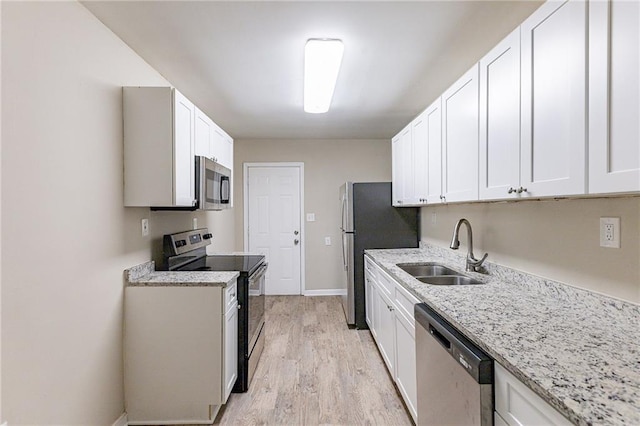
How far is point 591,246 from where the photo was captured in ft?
5.08

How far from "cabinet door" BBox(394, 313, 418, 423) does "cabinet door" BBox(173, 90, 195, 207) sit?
1.66m

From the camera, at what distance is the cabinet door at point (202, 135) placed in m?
2.62

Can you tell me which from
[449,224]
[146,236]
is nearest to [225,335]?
[146,236]

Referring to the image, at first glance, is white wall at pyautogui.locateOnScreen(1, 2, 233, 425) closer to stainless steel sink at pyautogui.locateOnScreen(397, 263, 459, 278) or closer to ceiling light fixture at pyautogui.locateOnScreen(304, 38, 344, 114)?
ceiling light fixture at pyautogui.locateOnScreen(304, 38, 344, 114)

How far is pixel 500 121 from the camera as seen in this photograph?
1696mm

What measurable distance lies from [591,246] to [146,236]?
2.62 m

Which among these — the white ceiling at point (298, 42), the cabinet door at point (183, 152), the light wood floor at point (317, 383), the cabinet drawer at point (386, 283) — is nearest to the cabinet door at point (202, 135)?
the cabinet door at point (183, 152)

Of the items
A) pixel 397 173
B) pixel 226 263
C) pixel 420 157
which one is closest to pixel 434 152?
pixel 420 157

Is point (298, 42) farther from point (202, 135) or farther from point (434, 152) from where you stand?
point (434, 152)

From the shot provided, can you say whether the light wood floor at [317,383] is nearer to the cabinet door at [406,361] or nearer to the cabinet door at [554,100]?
the cabinet door at [406,361]

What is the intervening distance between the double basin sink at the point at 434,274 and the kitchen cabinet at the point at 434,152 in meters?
0.54

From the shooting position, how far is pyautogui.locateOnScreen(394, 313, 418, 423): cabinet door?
78.7 inches

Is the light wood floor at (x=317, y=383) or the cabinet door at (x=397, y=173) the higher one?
the cabinet door at (x=397, y=173)

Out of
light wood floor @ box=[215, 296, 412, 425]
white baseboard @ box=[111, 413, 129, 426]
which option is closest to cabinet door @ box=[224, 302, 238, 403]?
light wood floor @ box=[215, 296, 412, 425]
